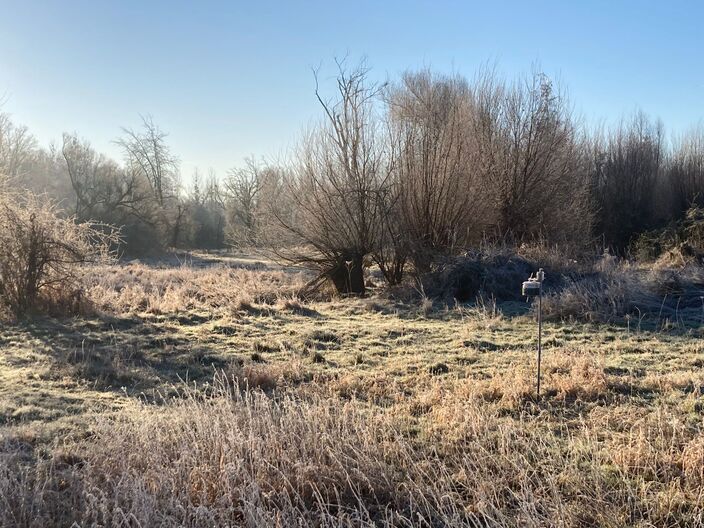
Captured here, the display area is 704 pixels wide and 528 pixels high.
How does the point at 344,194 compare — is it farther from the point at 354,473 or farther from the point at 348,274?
the point at 354,473

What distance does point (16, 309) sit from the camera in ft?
35.4

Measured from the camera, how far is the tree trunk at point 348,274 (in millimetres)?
15844

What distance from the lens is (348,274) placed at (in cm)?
1595

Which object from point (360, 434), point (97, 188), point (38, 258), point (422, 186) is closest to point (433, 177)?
point (422, 186)

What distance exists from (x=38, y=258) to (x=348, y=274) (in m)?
8.13

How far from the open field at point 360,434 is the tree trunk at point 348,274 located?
24.4 ft

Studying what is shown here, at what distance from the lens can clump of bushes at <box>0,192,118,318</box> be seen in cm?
1066

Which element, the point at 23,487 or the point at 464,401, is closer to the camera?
the point at 23,487

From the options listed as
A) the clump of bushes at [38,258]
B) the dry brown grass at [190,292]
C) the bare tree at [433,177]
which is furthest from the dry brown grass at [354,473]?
the bare tree at [433,177]

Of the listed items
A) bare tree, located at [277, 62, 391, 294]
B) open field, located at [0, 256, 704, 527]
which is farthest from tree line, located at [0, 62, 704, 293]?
open field, located at [0, 256, 704, 527]

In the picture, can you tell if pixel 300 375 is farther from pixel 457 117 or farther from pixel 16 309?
pixel 457 117

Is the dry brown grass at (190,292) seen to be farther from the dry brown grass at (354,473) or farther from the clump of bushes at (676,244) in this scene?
the clump of bushes at (676,244)

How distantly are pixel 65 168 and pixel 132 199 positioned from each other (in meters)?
4.90

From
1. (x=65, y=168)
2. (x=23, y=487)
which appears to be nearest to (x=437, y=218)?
(x=23, y=487)
